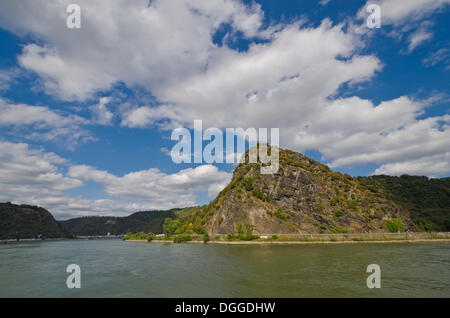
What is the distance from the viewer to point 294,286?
26.8 m

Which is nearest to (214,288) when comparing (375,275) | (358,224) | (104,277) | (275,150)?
(104,277)

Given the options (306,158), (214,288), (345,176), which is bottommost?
(214,288)

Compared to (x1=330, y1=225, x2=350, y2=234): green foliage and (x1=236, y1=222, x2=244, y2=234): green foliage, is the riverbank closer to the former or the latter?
(x1=236, y1=222, x2=244, y2=234): green foliage

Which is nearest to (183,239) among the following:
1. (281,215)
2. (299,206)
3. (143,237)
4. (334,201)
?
(281,215)

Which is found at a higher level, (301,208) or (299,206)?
(299,206)

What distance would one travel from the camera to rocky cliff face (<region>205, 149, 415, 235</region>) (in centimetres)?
11381

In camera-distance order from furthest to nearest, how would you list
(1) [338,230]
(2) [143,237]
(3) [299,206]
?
(2) [143,237] → (3) [299,206] → (1) [338,230]

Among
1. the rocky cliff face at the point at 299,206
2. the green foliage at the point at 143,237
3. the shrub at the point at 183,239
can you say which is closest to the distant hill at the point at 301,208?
the rocky cliff face at the point at 299,206

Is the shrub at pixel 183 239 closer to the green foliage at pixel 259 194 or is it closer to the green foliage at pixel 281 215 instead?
the green foliage at pixel 259 194

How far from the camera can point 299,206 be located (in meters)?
126

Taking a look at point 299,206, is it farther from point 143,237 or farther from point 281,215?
point 143,237

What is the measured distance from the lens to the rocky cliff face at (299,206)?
11381 centimetres
